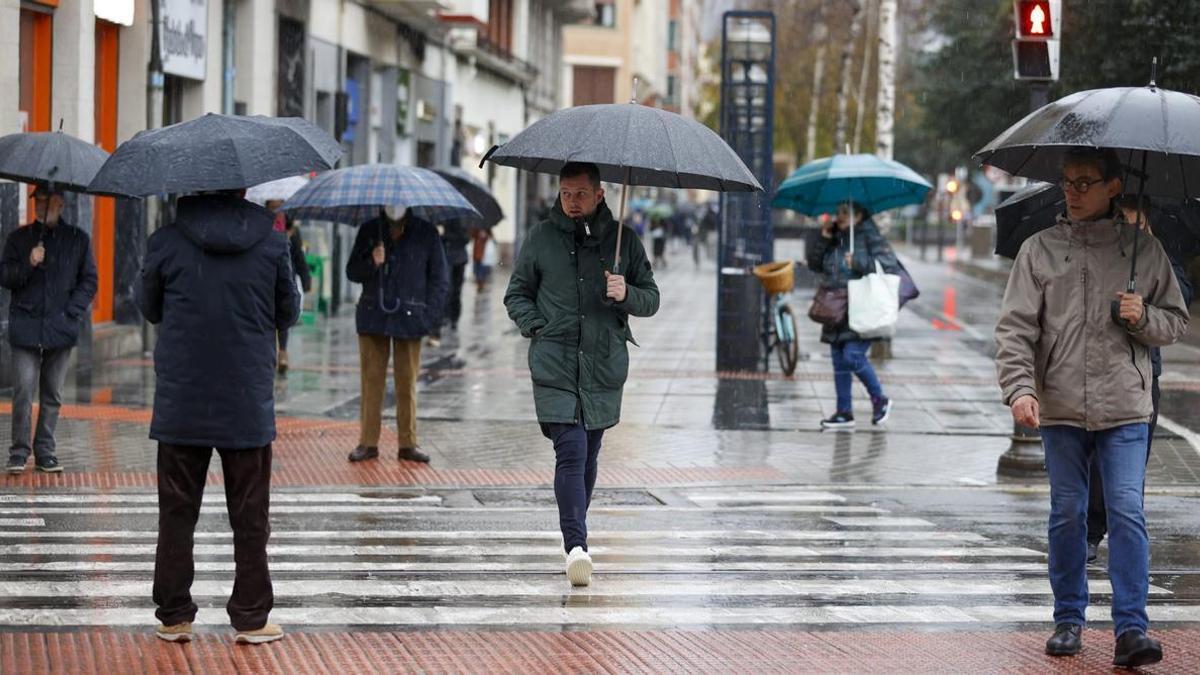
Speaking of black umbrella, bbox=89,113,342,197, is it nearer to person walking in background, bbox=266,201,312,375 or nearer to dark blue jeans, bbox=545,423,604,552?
dark blue jeans, bbox=545,423,604,552

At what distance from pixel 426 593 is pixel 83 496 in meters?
3.46

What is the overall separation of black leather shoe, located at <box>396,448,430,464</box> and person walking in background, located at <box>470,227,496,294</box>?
63.3 feet

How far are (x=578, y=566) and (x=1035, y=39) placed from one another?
579cm

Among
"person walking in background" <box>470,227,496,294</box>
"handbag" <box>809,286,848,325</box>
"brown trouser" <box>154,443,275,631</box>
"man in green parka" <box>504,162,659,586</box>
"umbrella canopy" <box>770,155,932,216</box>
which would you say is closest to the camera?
"brown trouser" <box>154,443,275,631</box>

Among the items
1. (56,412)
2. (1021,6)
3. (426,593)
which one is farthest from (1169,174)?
(56,412)

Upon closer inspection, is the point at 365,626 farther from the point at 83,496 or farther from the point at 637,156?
the point at 83,496

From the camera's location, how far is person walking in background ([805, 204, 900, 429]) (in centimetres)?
1463

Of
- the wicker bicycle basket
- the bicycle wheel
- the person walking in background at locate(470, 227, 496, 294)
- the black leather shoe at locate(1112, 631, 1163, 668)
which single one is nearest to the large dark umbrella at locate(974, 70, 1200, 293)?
the black leather shoe at locate(1112, 631, 1163, 668)

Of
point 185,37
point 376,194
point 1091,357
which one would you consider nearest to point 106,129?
point 185,37

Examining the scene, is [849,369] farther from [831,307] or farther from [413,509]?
[413,509]

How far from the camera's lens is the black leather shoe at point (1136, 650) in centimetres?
645

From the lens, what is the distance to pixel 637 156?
25.0 feet

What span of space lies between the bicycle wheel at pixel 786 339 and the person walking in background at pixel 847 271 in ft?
12.9

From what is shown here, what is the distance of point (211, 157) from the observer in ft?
21.2
